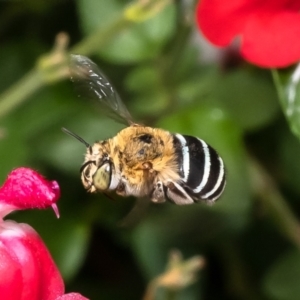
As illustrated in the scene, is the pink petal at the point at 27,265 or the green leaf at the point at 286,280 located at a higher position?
the pink petal at the point at 27,265

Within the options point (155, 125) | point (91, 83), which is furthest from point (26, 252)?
point (155, 125)

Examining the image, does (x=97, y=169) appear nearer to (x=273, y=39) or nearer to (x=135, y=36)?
(x=273, y=39)

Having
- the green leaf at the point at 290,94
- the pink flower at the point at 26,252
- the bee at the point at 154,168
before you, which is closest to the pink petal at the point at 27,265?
the pink flower at the point at 26,252

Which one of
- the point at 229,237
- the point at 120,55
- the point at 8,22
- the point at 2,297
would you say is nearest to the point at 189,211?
the point at 229,237

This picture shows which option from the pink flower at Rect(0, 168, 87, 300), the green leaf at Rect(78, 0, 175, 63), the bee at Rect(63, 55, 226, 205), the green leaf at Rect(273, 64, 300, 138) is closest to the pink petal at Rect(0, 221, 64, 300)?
the pink flower at Rect(0, 168, 87, 300)

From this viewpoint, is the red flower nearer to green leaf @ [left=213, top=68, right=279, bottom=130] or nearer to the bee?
the bee

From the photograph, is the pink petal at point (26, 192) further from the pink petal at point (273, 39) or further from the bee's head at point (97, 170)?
the pink petal at point (273, 39)

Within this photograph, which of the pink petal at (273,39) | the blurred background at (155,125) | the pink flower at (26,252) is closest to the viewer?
the pink flower at (26,252)

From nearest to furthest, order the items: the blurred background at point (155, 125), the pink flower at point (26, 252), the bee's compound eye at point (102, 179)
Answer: the pink flower at point (26, 252), the bee's compound eye at point (102, 179), the blurred background at point (155, 125)

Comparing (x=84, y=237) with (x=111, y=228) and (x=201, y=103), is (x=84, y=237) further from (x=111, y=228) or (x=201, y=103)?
(x=201, y=103)
